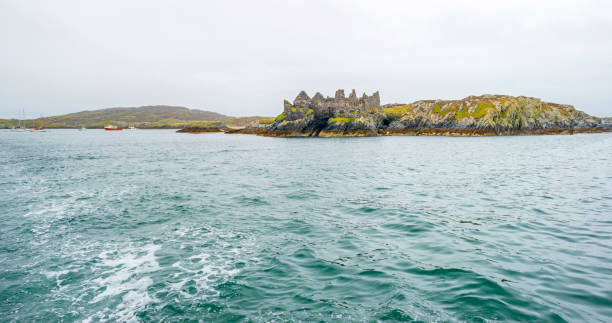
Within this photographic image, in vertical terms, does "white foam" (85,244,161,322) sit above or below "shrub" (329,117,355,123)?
below

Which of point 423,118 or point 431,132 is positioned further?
point 423,118

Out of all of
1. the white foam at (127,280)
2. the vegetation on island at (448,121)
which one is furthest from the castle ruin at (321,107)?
the white foam at (127,280)

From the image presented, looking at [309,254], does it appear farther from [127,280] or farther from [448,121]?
[448,121]

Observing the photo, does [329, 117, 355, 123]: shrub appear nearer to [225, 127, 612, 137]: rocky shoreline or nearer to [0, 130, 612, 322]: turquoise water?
[225, 127, 612, 137]: rocky shoreline

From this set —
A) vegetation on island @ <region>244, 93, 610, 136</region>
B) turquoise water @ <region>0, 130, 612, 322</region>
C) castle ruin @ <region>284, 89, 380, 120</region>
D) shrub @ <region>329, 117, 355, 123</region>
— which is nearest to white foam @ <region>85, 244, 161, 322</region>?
turquoise water @ <region>0, 130, 612, 322</region>

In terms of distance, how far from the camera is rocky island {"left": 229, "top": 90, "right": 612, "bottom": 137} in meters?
127

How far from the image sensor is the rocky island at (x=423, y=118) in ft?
416

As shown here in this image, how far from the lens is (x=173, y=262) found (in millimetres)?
11047

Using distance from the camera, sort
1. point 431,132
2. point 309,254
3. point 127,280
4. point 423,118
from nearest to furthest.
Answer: point 127,280 → point 309,254 → point 431,132 → point 423,118

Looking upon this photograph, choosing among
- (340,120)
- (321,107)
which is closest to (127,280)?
(340,120)

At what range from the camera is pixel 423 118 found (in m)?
144

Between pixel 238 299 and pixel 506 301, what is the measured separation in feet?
24.4

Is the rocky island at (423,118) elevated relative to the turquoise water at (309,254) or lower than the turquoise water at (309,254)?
elevated

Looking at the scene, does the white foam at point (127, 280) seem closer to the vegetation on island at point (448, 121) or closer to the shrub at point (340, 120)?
the shrub at point (340, 120)
